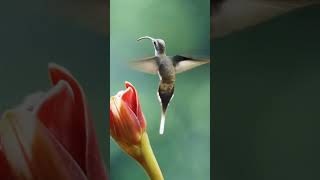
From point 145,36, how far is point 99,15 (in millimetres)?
731

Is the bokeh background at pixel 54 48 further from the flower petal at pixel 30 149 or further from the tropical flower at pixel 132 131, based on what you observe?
the tropical flower at pixel 132 131

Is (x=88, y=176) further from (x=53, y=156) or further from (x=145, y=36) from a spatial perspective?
(x=145, y=36)

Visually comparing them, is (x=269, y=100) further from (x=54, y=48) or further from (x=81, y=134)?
(x=54, y=48)

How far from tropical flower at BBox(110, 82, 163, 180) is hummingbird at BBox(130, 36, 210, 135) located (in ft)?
0.37

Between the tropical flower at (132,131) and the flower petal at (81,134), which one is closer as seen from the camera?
the flower petal at (81,134)

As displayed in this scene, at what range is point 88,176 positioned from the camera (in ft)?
6.51

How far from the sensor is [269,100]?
2.84m

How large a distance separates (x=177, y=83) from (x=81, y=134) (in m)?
0.95

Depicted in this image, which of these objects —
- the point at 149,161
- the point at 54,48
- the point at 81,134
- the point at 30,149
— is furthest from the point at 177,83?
the point at 30,149

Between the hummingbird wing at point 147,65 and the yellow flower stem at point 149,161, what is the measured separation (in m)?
0.37

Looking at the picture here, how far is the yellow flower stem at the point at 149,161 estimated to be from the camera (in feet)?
9.05

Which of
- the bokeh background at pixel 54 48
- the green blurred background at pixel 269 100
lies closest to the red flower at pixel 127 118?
the green blurred background at pixel 269 100

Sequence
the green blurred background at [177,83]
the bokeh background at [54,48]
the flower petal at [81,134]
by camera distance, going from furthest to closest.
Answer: the green blurred background at [177,83], the flower petal at [81,134], the bokeh background at [54,48]

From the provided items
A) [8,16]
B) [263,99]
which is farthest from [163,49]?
[8,16]
